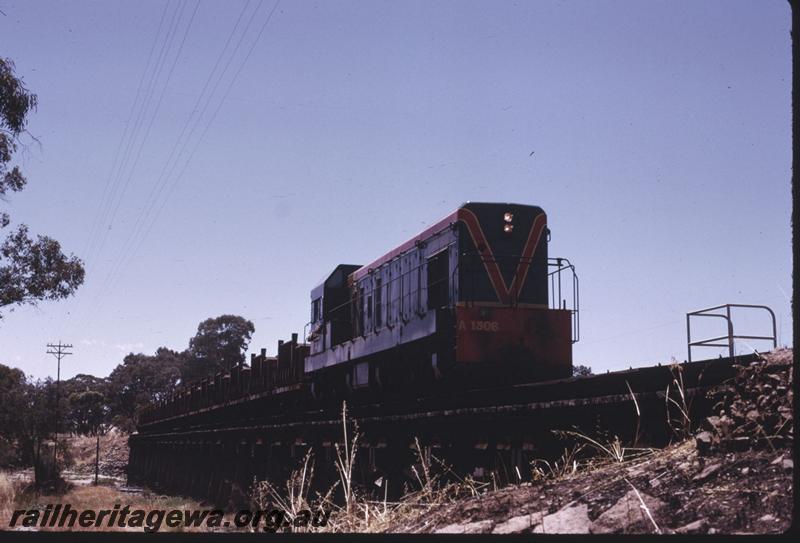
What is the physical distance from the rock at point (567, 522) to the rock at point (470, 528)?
1.31 feet

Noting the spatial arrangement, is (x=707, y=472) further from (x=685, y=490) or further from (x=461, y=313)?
(x=461, y=313)

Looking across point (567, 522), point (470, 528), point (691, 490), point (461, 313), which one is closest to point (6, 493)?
point (461, 313)

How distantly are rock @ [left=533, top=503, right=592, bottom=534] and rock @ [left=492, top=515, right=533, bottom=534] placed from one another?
0.11m

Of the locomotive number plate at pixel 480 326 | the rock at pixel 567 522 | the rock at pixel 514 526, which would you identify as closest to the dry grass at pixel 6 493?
the locomotive number plate at pixel 480 326

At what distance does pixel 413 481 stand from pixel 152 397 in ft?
301

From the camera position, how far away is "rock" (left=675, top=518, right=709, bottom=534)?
Result: 4.54m

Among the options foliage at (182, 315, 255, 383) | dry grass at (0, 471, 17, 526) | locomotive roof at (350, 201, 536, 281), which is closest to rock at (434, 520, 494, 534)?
locomotive roof at (350, 201, 536, 281)

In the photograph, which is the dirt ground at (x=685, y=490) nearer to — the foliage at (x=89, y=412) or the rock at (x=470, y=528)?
the rock at (x=470, y=528)

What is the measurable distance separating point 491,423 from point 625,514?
19.2 ft

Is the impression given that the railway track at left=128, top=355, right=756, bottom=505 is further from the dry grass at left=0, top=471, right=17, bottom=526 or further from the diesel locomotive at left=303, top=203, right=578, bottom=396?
the dry grass at left=0, top=471, right=17, bottom=526

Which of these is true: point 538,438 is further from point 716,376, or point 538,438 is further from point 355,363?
point 355,363

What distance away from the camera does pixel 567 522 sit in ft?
16.8

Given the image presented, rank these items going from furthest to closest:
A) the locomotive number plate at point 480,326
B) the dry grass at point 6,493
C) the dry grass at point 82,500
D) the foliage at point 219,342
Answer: the foliage at point 219,342, the dry grass at point 82,500, the dry grass at point 6,493, the locomotive number plate at point 480,326

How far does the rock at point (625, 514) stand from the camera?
4812 millimetres
